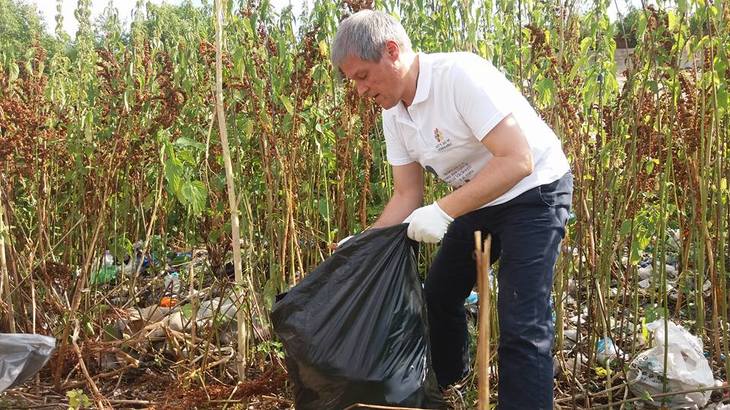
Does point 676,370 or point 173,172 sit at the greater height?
point 173,172

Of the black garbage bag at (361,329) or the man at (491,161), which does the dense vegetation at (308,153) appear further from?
the black garbage bag at (361,329)

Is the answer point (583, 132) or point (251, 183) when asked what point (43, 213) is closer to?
point (251, 183)

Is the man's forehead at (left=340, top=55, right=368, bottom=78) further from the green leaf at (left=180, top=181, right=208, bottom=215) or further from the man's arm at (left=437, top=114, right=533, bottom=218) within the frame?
the green leaf at (left=180, top=181, right=208, bottom=215)

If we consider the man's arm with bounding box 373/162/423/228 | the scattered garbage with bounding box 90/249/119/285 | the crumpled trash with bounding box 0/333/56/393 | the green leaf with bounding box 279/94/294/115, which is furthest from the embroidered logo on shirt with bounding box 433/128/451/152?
the scattered garbage with bounding box 90/249/119/285

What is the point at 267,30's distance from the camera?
9.02 feet

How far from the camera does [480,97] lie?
190cm

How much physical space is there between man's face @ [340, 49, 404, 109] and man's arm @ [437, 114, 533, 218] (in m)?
0.29

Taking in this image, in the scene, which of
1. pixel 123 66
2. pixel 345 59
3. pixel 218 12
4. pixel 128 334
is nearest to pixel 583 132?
pixel 345 59

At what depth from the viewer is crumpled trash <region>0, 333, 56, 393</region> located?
2.30 metres

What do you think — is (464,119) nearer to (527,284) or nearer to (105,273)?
(527,284)

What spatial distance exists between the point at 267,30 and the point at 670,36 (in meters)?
1.39

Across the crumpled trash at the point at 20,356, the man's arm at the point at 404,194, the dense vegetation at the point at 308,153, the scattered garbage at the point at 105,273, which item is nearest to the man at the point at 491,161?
the man's arm at the point at 404,194

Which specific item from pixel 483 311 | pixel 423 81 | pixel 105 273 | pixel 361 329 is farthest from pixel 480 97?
pixel 105 273

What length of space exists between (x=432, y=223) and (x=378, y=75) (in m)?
0.42
